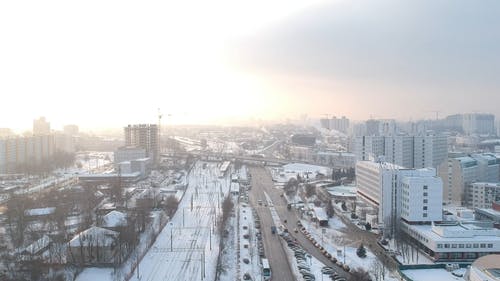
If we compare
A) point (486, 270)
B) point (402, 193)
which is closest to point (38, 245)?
point (486, 270)

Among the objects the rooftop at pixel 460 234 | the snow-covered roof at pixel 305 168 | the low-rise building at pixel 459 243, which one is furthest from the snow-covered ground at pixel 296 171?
the low-rise building at pixel 459 243

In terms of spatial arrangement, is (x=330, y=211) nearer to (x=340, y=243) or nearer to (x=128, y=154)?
(x=340, y=243)

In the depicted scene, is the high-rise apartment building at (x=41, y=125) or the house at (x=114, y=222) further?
the high-rise apartment building at (x=41, y=125)

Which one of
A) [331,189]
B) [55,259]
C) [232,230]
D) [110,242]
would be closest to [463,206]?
[331,189]

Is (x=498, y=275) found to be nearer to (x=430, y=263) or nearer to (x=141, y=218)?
(x=430, y=263)

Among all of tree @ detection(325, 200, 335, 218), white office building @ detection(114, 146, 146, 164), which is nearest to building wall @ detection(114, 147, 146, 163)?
white office building @ detection(114, 146, 146, 164)

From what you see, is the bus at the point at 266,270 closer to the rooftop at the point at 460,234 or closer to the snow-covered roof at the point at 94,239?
the snow-covered roof at the point at 94,239
